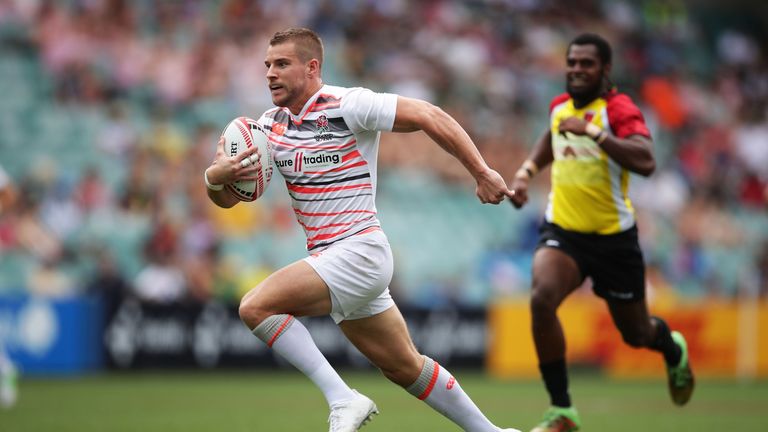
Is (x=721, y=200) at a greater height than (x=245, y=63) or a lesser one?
lesser

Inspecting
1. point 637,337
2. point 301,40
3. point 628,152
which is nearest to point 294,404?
point 637,337

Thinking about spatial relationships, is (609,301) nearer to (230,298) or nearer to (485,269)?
(230,298)

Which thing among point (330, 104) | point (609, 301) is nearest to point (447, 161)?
point (609, 301)

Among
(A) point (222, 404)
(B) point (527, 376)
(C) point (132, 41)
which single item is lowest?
(B) point (527, 376)

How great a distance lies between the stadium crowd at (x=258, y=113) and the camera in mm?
15797

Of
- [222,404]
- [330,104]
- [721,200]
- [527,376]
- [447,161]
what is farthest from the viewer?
[721,200]

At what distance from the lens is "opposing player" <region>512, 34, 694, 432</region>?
815 centimetres

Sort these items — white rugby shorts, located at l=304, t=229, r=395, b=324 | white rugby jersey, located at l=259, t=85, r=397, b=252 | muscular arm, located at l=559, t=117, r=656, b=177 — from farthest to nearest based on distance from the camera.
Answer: muscular arm, located at l=559, t=117, r=656, b=177, white rugby jersey, located at l=259, t=85, r=397, b=252, white rugby shorts, located at l=304, t=229, r=395, b=324

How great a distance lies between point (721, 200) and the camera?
21.8 m

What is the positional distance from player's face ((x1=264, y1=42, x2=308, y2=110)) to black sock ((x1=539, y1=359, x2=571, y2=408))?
3.13 meters

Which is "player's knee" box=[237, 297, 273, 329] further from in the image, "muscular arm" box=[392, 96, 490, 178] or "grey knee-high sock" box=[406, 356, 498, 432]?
"muscular arm" box=[392, 96, 490, 178]

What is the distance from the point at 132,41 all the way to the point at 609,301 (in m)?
11.3

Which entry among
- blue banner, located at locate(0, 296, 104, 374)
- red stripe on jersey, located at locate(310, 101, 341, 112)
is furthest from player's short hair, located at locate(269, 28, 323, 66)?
blue banner, located at locate(0, 296, 104, 374)

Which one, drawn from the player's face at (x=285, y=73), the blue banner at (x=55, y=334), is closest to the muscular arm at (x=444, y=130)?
the player's face at (x=285, y=73)
